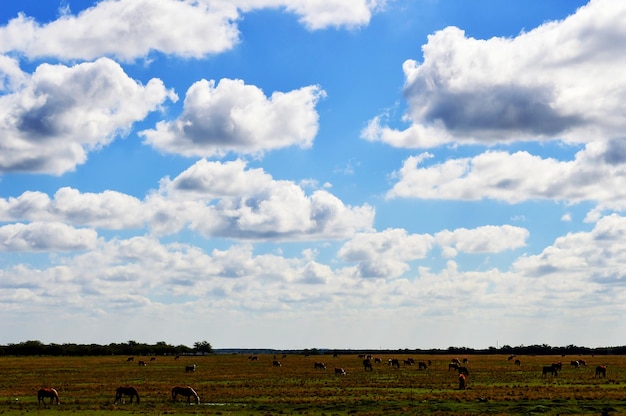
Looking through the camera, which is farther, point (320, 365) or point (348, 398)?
point (320, 365)

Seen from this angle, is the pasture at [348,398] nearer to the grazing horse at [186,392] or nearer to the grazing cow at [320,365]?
the grazing horse at [186,392]

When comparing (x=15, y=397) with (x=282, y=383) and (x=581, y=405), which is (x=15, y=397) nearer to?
(x=282, y=383)

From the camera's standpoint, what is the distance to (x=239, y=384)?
6475cm

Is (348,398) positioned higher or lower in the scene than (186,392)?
lower

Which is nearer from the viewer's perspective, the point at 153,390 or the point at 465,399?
the point at 465,399

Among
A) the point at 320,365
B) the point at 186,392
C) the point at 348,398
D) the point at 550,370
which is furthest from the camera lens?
the point at 320,365

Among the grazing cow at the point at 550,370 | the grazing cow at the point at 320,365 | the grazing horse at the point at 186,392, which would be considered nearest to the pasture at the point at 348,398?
the grazing horse at the point at 186,392

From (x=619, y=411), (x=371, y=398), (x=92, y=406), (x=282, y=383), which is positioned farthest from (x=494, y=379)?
(x=92, y=406)

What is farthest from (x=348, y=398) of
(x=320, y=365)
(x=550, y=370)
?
(x=320, y=365)

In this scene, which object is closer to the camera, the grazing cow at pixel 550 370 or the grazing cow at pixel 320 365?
the grazing cow at pixel 550 370

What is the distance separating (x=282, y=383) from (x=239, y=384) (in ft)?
13.1

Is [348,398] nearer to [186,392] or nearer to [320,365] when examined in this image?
[186,392]

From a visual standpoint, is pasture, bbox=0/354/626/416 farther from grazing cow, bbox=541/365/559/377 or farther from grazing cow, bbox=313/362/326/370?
grazing cow, bbox=313/362/326/370

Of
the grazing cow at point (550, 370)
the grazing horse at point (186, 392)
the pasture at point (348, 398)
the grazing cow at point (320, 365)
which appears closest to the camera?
the pasture at point (348, 398)
